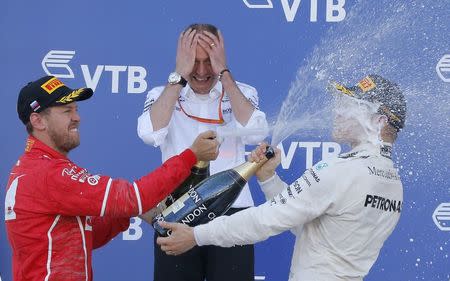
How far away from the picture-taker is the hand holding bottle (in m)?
2.53

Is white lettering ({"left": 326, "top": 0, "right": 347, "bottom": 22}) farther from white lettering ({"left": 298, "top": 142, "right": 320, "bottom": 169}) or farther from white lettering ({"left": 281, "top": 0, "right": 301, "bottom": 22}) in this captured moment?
white lettering ({"left": 298, "top": 142, "right": 320, "bottom": 169})

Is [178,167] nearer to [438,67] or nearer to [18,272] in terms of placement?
[18,272]

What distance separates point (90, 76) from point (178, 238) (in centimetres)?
140

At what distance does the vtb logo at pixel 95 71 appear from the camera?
3.58 metres

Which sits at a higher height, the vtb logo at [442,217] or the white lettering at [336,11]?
the white lettering at [336,11]

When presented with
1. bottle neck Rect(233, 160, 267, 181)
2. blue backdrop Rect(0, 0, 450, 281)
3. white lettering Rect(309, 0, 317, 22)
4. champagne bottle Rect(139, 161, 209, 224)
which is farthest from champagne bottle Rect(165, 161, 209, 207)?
white lettering Rect(309, 0, 317, 22)

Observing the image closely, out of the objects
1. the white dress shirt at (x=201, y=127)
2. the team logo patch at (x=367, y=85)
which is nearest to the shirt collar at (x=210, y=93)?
the white dress shirt at (x=201, y=127)

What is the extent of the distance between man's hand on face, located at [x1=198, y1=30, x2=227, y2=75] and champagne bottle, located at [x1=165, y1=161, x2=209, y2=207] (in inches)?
19.0

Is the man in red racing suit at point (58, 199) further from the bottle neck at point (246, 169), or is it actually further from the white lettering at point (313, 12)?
the white lettering at point (313, 12)

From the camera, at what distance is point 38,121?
95.7 inches

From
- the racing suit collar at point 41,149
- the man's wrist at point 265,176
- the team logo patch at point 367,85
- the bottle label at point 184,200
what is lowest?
the bottle label at point 184,200

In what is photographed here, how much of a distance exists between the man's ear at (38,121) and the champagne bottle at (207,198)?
46cm

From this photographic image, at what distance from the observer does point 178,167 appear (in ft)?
7.77

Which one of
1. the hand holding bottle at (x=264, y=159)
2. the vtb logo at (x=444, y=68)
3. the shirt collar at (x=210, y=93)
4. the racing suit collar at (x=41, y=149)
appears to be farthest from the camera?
the vtb logo at (x=444, y=68)
